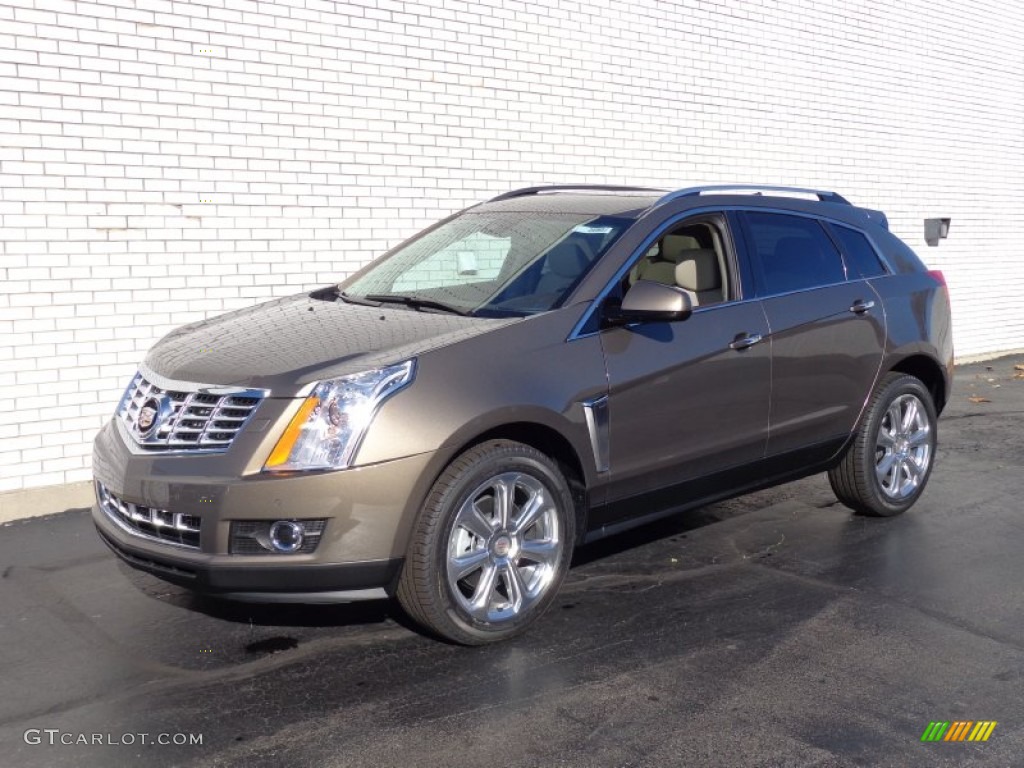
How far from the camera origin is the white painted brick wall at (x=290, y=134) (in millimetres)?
6656

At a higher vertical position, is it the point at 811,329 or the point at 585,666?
the point at 811,329

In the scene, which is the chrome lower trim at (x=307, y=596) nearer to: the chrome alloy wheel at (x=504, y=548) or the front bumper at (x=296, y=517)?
the front bumper at (x=296, y=517)

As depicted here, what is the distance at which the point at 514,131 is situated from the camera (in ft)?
29.5

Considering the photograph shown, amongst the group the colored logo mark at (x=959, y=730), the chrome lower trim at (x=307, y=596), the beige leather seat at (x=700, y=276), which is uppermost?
the beige leather seat at (x=700, y=276)

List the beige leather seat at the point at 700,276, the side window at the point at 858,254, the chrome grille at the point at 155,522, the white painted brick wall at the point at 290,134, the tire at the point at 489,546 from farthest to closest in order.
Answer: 1. the white painted brick wall at the point at 290,134
2. the side window at the point at 858,254
3. the beige leather seat at the point at 700,276
4. the tire at the point at 489,546
5. the chrome grille at the point at 155,522

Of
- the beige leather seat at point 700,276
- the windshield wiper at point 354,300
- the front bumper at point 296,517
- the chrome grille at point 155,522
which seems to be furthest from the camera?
the beige leather seat at point 700,276

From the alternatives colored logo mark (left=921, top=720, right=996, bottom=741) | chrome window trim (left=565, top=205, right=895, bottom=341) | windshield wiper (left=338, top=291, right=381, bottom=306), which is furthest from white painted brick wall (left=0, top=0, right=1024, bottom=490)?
colored logo mark (left=921, top=720, right=996, bottom=741)

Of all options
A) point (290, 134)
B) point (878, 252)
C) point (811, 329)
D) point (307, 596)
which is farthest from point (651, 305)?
point (290, 134)

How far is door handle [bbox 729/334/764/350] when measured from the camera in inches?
207

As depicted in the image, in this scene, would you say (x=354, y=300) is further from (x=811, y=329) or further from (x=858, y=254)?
(x=858, y=254)

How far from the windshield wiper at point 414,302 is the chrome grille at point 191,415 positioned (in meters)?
1.06

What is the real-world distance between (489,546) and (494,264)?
150cm

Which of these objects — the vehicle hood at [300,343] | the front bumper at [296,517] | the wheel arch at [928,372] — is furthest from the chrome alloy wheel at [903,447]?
the front bumper at [296,517]

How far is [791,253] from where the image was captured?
5848mm
